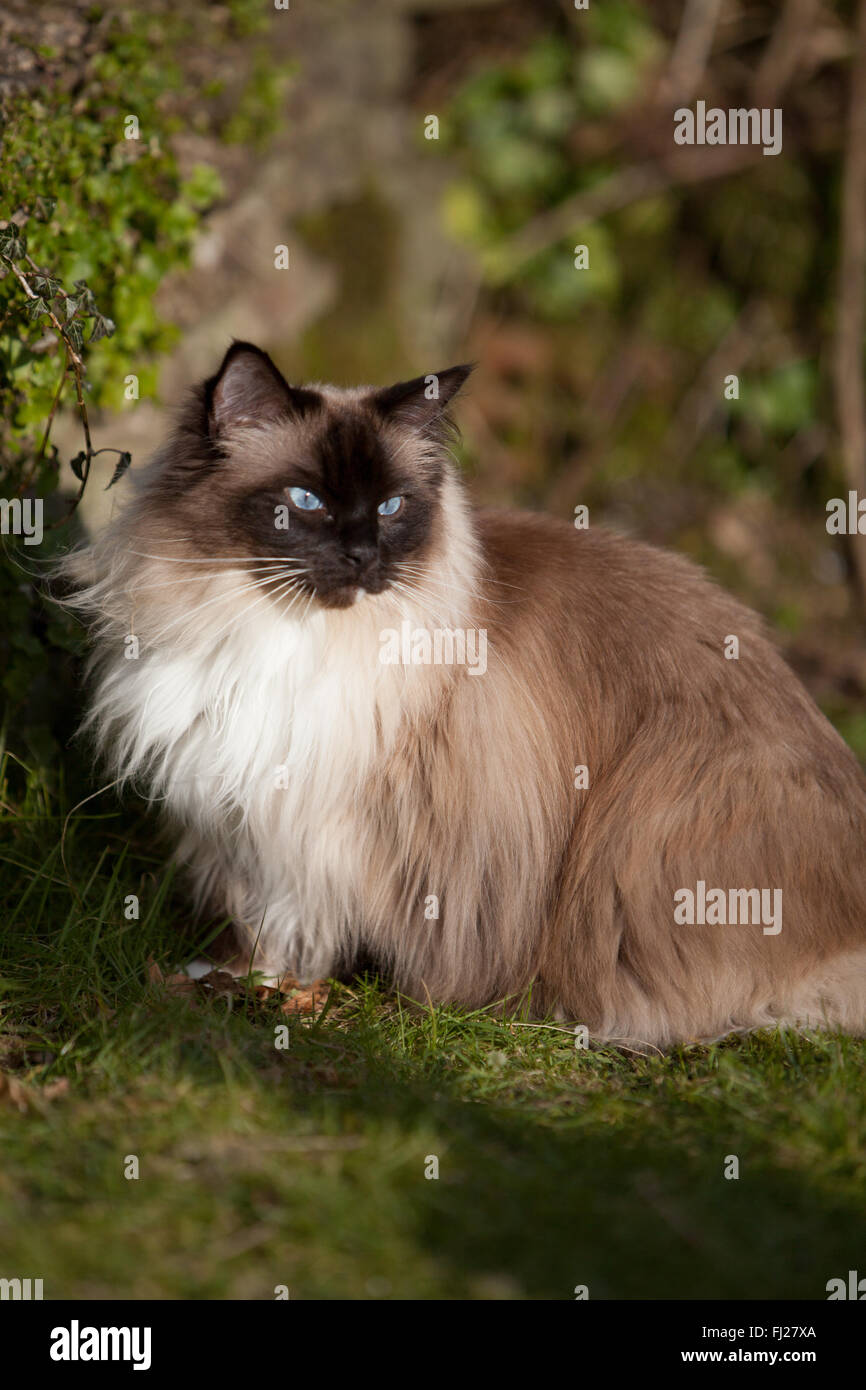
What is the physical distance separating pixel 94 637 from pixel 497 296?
4758 mm

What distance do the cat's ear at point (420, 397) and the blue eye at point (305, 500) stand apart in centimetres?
32

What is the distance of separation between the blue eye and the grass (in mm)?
1122

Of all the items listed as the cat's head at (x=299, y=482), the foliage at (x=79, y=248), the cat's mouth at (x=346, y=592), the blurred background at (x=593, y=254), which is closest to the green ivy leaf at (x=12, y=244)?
the foliage at (x=79, y=248)

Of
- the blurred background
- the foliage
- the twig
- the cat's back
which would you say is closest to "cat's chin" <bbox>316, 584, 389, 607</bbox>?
the cat's back

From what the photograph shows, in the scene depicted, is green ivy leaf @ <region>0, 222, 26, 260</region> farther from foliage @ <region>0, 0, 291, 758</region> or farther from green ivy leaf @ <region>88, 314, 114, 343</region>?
green ivy leaf @ <region>88, 314, 114, 343</region>

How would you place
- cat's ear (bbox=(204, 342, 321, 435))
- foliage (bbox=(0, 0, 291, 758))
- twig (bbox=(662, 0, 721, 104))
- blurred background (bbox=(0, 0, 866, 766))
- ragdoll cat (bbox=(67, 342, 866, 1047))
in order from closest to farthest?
cat's ear (bbox=(204, 342, 321, 435))
ragdoll cat (bbox=(67, 342, 866, 1047))
foliage (bbox=(0, 0, 291, 758))
blurred background (bbox=(0, 0, 866, 766))
twig (bbox=(662, 0, 721, 104))

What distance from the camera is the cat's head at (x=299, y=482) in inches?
118

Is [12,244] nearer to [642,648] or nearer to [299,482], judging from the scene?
[299,482]

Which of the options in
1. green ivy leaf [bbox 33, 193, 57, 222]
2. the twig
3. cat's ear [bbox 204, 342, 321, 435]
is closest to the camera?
cat's ear [bbox 204, 342, 321, 435]

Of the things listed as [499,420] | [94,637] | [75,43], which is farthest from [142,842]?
[499,420]

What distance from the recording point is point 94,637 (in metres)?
3.34

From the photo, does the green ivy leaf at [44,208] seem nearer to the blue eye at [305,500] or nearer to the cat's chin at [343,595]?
the blue eye at [305,500]

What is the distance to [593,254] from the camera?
23.7 ft

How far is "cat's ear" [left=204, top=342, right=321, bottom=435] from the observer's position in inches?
116
